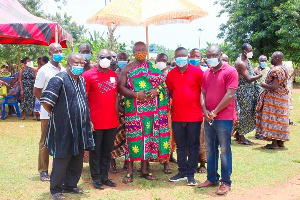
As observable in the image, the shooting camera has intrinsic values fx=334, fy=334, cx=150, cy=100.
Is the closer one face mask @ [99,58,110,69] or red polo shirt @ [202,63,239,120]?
red polo shirt @ [202,63,239,120]

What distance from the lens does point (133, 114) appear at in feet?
16.2

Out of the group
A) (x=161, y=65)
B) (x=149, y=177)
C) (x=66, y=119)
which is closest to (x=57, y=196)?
(x=66, y=119)

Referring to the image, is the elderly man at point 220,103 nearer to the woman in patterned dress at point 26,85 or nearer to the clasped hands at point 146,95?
the clasped hands at point 146,95

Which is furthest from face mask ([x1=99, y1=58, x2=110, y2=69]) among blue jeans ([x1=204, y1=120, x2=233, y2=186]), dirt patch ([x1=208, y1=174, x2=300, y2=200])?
dirt patch ([x1=208, y1=174, x2=300, y2=200])

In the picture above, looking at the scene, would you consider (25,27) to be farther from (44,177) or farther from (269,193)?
(269,193)

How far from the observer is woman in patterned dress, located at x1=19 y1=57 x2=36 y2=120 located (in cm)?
1080

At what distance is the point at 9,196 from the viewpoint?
14.2 feet

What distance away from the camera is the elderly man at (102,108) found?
455 centimetres

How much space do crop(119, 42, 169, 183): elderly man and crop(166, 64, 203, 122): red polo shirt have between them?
0.27m

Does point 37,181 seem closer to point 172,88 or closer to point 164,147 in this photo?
point 164,147

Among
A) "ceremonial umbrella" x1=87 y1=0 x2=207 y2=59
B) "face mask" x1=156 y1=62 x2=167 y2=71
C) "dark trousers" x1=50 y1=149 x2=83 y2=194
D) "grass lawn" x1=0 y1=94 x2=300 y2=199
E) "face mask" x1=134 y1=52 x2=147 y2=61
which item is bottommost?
"grass lawn" x1=0 y1=94 x2=300 y2=199

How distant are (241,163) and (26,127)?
6.36m

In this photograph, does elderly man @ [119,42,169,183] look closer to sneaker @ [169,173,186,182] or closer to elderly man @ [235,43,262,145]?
sneaker @ [169,173,186,182]

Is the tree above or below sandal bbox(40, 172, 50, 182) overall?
above
